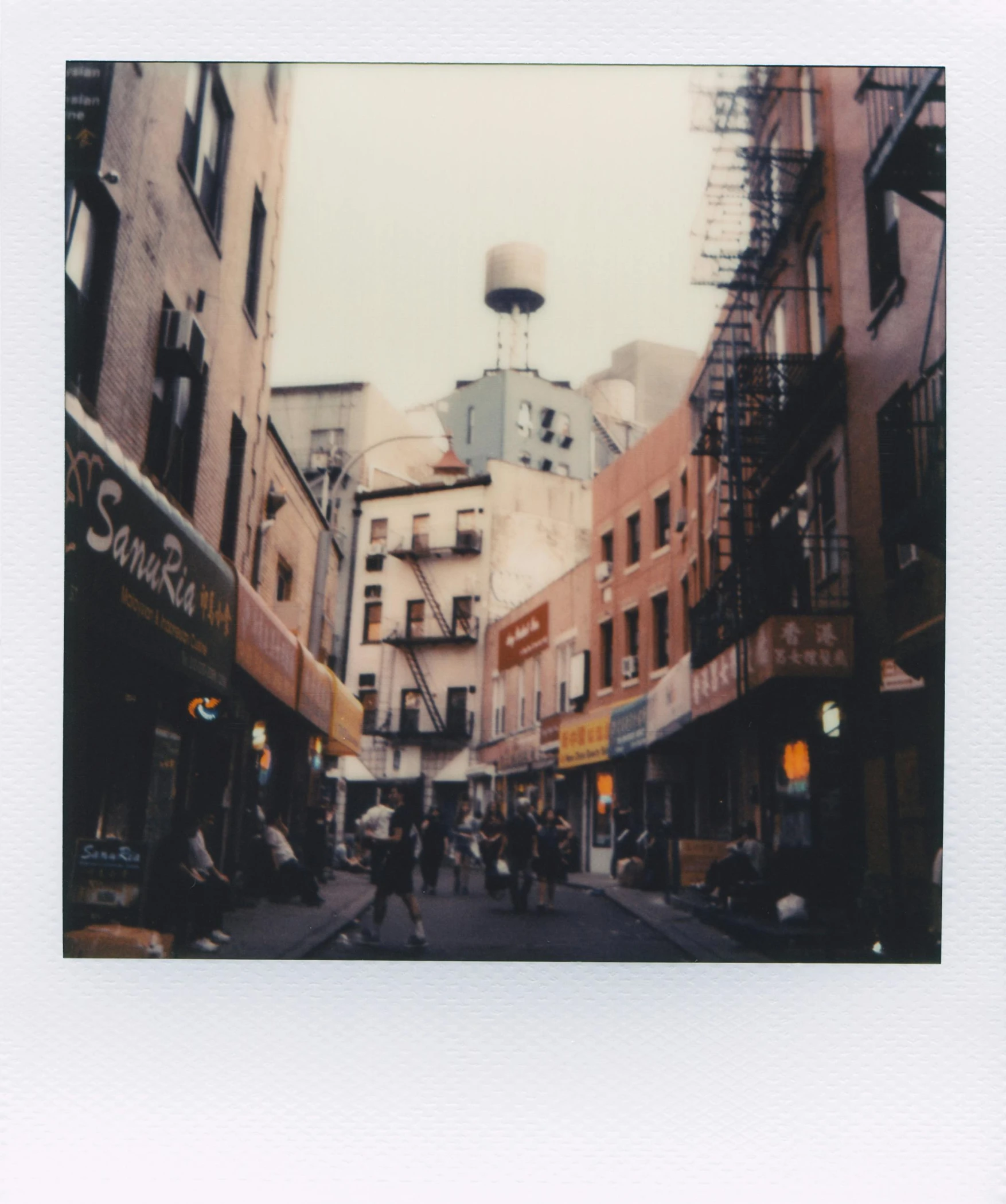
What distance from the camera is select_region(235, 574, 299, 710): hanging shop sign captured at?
4516 millimetres

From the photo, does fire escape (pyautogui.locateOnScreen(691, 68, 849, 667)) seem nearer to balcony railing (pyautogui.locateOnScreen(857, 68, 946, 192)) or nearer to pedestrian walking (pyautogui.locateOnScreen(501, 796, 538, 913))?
balcony railing (pyautogui.locateOnScreen(857, 68, 946, 192))

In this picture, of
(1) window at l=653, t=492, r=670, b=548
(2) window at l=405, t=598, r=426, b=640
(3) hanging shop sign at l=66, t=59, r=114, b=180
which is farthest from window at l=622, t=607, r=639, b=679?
(3) hanging shop sign at l=66, t=59, r=114, b=180

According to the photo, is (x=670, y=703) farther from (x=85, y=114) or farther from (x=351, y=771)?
(x=85, y=114)

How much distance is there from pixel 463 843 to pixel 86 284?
2.82 m

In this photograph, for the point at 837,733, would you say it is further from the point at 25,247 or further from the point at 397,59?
the point at 25,247

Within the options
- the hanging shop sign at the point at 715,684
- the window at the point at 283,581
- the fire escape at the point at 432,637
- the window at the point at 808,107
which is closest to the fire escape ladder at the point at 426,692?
the fire escape at the point at 432,637

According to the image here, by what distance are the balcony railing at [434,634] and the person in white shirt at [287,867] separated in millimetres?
Result: 988

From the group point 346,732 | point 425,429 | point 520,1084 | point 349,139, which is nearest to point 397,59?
point 349,139

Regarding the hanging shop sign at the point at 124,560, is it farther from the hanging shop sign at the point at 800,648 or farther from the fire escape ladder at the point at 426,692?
the hanging shop sign at the point at 800,648

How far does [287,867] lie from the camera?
14.2ft

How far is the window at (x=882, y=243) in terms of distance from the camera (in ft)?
15.3

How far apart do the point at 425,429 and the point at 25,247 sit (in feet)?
6.06

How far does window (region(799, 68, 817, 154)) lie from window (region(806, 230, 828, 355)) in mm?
453

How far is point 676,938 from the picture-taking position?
414cm
